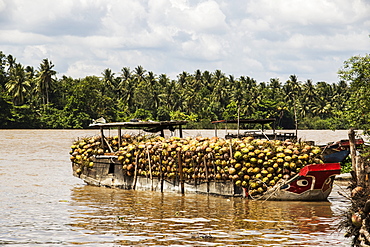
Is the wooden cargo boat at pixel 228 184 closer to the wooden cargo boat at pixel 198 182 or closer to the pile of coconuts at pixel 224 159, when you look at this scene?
the wooden cargo boat at pixel 198 182

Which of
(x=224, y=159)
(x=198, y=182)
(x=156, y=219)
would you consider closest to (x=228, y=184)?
(x=224, y=159)

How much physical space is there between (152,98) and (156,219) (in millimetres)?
87246

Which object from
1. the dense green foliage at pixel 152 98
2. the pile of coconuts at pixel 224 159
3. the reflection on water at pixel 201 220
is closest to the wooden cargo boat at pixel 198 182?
the pile of coconuts at pixel 224 159

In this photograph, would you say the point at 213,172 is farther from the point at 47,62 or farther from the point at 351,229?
the point at 47,62

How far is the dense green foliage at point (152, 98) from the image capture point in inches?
3661

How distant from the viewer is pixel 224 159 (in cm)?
1766

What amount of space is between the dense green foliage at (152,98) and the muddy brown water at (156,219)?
71960mm

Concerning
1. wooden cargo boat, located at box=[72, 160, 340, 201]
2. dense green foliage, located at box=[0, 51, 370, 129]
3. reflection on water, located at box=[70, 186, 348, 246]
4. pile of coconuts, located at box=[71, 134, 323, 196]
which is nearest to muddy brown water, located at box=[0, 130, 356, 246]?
reflection on water, located at box=[70, 186, 348, 246]

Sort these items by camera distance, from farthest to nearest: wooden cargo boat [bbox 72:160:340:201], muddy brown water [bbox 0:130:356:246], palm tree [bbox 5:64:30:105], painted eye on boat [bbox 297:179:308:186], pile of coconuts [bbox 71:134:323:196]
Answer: palm tree [bbox 5:64:30:105]
pile of coconuts [bbox 71:134:323:196]
painted eye on boat [bbox 297:179:308:186]
wooden cargo boat [bbox 72:160:340:201]
muddy brown water [bbox 0:130:356:246]

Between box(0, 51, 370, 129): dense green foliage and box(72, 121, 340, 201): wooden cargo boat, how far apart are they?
68462mm

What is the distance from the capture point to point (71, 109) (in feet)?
307

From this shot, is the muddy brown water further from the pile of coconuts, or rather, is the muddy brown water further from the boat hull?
the pile of coconuts

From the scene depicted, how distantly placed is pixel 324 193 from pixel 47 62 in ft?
273

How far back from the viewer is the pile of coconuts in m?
17.0
